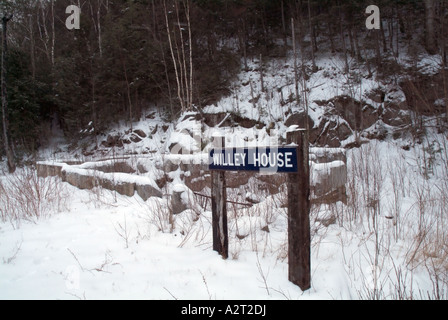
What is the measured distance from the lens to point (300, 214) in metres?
1.76

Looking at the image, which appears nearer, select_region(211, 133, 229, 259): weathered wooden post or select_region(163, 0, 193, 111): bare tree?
select_region(211, 133, 229, 259): weathered wooden post

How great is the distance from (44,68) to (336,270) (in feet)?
74.5

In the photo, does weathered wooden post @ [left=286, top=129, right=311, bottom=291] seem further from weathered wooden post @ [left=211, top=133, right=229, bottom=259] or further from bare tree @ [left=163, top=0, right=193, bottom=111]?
bare tree @ [left=163, top=0, right=193, bottom=111]

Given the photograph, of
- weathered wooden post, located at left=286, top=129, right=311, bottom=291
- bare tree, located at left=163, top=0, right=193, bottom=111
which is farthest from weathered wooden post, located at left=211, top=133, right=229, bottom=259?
bare tree, located at left=163, top=0, right=193, bottom=111

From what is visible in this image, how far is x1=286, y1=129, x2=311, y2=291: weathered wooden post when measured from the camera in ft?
5.62

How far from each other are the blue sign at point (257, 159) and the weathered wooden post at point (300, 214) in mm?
61

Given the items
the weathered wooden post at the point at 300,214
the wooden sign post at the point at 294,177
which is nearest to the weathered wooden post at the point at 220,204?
the wooden sign post at the point at 294,177

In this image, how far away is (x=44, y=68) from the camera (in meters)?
18.3

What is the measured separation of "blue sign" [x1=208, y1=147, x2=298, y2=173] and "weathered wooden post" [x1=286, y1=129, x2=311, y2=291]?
0.06 meters

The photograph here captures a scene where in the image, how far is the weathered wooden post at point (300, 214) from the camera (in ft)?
5.62

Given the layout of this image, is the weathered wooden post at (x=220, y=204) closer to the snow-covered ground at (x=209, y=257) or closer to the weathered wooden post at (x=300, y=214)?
the snow-covered ground at (x=209, y=257)
